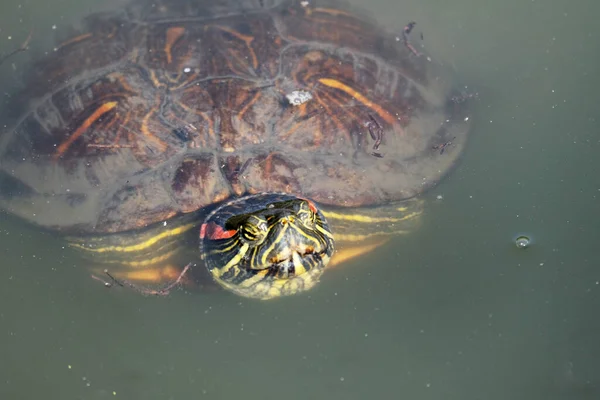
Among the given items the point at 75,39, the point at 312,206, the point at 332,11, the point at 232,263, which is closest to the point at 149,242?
the point at 232,263

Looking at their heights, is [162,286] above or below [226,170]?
below

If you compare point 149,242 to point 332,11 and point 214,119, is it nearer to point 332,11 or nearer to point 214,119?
point 214,119

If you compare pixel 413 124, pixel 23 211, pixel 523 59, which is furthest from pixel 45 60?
pixel 523 59

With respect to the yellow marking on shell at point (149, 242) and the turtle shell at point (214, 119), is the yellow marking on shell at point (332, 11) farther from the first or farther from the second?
the yellow marking on shell at point (149, 242)

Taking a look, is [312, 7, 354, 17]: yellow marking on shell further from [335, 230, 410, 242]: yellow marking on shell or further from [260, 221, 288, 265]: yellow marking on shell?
[260, 221, 288, 265]: yellow marking on shell

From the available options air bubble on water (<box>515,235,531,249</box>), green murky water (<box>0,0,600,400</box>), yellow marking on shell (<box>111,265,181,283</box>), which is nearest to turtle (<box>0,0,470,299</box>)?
yellow marking on shell (<box>111,265,181,283</box>)

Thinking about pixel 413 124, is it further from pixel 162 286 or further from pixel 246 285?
pixel 162 286
